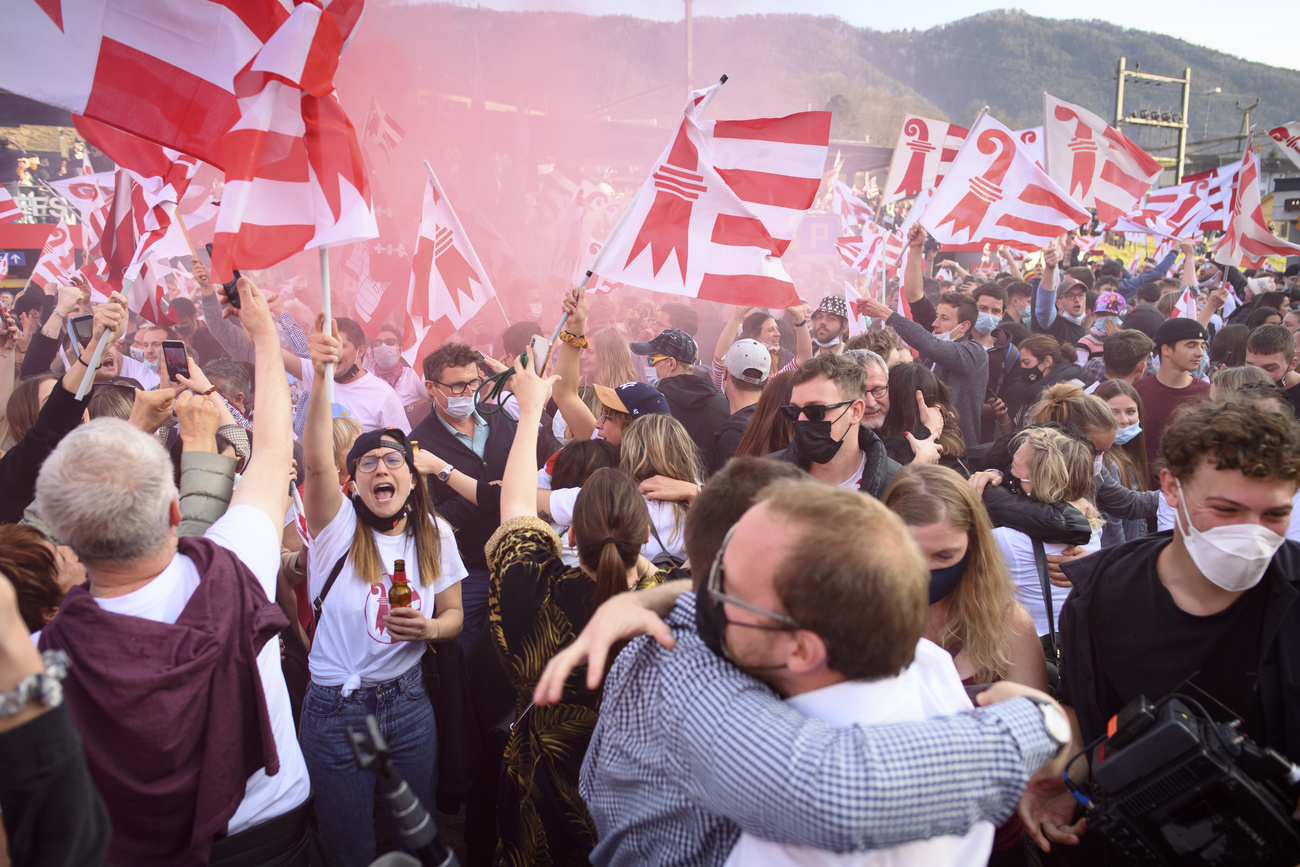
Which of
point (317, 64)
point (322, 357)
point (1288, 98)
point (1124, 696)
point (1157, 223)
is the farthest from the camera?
point (1288, 98)

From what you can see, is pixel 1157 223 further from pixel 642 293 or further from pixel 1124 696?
pixel 1124 696

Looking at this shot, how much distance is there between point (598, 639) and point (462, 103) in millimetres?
17150

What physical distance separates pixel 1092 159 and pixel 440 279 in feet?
25.1

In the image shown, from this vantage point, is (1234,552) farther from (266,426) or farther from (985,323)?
(985,323)

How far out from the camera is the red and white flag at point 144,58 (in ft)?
9.23

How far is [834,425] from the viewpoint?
3.46m

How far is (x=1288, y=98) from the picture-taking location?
13888 centimetres

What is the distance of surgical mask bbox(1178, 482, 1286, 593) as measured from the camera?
204cm

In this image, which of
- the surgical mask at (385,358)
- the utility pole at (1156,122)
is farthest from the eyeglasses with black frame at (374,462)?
the utility pole at (1156,122)

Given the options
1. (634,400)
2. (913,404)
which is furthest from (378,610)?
(913,404)

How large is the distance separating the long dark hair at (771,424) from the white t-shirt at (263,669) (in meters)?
2.49

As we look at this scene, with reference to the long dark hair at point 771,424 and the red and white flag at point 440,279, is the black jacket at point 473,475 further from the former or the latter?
the long dark hair at point 771,424

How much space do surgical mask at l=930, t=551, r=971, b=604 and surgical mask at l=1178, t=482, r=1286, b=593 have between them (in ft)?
2.04

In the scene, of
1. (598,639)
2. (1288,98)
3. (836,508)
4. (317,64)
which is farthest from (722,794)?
(1288,98)
